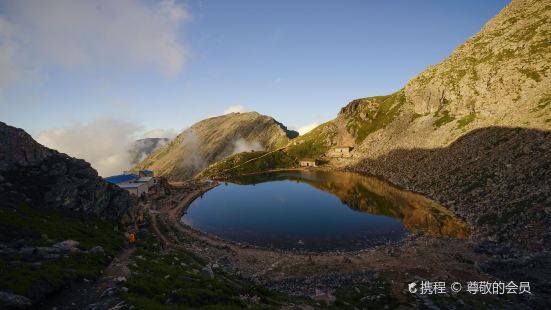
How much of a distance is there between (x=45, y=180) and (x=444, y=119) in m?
138

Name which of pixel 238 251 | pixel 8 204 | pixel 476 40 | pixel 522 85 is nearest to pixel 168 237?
pixel 238 251

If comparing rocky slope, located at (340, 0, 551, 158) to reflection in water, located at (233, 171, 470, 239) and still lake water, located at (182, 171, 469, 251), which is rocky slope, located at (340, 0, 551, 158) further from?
still lake water, located at (182, 171, 469, 251)

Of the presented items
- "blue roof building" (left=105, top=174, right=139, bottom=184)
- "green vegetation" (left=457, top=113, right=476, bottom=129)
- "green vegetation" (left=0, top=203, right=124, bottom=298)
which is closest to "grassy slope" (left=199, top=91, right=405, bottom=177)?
"green vegetation" (left=457, top=113, right=476, bottom=129)

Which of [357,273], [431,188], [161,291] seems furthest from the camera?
[431,188]

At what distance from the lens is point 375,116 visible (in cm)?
18288

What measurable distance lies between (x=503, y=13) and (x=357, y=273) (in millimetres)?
171881

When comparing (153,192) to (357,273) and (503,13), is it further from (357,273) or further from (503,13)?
(503,13)

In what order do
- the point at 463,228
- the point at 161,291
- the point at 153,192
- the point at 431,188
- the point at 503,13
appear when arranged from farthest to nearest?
the point at 503,13
the point at 153,192
the point at 431,188
the point at 463,228
the point at 161,291

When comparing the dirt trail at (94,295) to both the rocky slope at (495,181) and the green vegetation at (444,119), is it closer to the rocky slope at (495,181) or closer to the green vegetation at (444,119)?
the rocky slope at (495,181)

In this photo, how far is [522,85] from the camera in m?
99.9

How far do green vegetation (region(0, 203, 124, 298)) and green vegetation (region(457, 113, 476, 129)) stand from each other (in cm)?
12025

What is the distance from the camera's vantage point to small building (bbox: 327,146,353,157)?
170m

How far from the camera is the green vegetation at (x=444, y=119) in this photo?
126 metres

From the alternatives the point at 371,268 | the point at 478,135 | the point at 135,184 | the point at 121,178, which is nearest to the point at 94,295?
the point at 371,268
